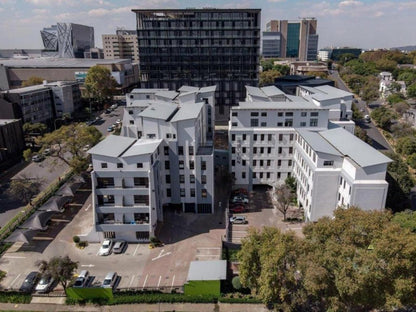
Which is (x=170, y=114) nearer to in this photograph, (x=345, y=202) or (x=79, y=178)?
(x=79, y=178)

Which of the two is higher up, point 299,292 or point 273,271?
point 273,271

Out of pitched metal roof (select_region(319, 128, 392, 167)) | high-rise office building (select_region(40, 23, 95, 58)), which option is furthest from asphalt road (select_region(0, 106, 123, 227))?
high-rise office building (select_region(40, 23, 95, 58))

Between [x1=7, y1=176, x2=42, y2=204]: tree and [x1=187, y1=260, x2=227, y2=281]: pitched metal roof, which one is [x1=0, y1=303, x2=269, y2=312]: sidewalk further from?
[x1=7, y1=176, x2=42, y2=204]: tree

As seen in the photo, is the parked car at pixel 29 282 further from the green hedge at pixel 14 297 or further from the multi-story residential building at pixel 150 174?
the multi-story residential building at pixel 150 174

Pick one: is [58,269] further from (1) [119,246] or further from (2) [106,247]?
(1) [119,246]

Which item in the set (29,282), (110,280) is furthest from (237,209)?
(29,282)

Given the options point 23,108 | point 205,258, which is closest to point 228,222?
point 205,258
